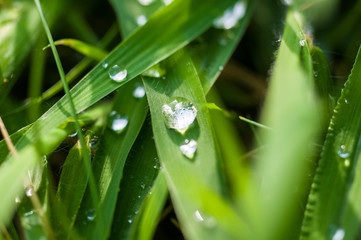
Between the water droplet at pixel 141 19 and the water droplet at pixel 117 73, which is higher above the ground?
the water droplet at pixel 141 19

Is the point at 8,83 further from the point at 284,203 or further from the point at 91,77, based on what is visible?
the point at 284,203

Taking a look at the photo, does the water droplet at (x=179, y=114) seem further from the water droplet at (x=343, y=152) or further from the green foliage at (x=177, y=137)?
the water droplet at (x=343, y=152)

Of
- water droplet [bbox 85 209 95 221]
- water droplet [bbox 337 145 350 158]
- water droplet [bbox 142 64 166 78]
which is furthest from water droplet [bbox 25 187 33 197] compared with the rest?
water droplet [bbox 337 145 350 158]

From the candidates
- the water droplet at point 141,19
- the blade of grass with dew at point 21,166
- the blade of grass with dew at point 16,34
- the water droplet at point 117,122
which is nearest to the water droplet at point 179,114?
the water droplet at point 117,122

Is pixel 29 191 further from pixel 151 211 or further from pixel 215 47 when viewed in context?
pixel 215 47

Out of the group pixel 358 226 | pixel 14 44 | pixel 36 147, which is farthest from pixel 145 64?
pixel 358 226

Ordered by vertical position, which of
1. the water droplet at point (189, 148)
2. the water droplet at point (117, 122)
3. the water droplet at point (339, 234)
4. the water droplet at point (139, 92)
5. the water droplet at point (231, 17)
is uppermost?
the water droplet at point (231, 17)

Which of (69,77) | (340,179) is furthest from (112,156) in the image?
(340,179)
